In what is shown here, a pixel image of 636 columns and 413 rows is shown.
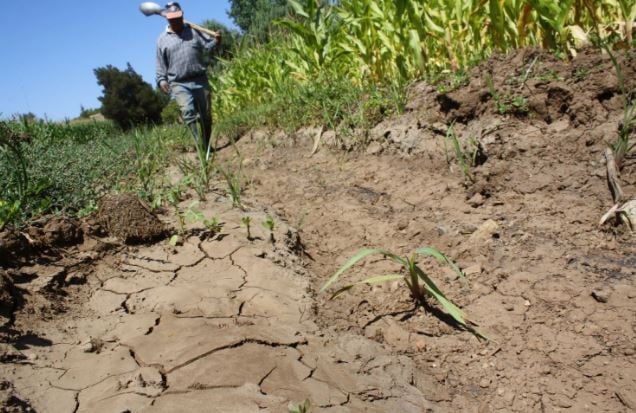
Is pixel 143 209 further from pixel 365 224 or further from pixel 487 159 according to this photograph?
pixel 487 159

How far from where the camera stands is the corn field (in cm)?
314

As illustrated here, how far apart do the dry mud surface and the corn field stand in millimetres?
349

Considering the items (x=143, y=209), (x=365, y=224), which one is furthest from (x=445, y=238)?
(x=143, y=209)

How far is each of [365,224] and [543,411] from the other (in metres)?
1.54

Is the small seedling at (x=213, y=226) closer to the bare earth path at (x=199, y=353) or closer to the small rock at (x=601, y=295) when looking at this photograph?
the bare earth path at (x=199, y=353)

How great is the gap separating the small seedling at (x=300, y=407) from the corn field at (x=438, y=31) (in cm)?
297

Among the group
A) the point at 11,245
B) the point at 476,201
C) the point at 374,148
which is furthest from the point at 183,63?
the point at 476,201

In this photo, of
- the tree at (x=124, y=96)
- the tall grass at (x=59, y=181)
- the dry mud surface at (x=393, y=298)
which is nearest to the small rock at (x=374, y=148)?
the dry mud surface at (x=393, y=298)

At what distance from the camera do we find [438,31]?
3863mm

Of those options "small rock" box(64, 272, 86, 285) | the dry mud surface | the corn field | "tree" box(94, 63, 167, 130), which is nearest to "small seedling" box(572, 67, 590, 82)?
the dry mud surface

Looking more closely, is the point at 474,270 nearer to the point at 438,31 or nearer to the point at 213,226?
the point at 213,226

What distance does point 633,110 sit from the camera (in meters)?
2.24

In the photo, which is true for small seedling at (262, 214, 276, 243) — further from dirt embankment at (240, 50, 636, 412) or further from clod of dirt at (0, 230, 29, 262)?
clod of dirt at (0, 230, 29, 262)

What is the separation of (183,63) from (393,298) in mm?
4363
